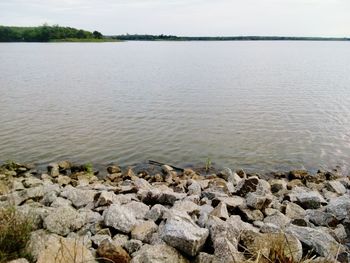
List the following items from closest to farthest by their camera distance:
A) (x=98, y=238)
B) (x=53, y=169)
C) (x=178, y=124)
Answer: (x=98, y=238), (x=53, y=169), (x=178, y=124)

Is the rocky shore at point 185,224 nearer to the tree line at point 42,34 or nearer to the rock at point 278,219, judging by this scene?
the rock at point 278,219

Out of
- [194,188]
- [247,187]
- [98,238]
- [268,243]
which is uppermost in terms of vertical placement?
[268,243]

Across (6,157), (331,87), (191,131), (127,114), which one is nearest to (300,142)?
(191,131)

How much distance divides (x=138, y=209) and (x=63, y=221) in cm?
162

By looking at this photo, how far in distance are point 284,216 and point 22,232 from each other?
192 inches

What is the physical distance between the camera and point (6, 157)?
1509 cm

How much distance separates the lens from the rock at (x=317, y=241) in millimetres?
5656

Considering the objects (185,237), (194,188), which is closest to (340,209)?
(194,188)

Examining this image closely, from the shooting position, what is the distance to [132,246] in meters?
5.95

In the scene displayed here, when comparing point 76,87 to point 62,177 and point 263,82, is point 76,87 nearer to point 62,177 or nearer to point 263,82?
point 263,82

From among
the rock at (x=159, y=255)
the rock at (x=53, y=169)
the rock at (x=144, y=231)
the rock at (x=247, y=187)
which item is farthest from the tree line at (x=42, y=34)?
the rock at (x=159, y=255)

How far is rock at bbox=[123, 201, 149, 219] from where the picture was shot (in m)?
7.39

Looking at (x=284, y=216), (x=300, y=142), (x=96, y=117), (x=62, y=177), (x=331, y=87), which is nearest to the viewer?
(x=284, y=216)

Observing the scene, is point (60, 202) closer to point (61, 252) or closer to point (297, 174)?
point (61, 252)
